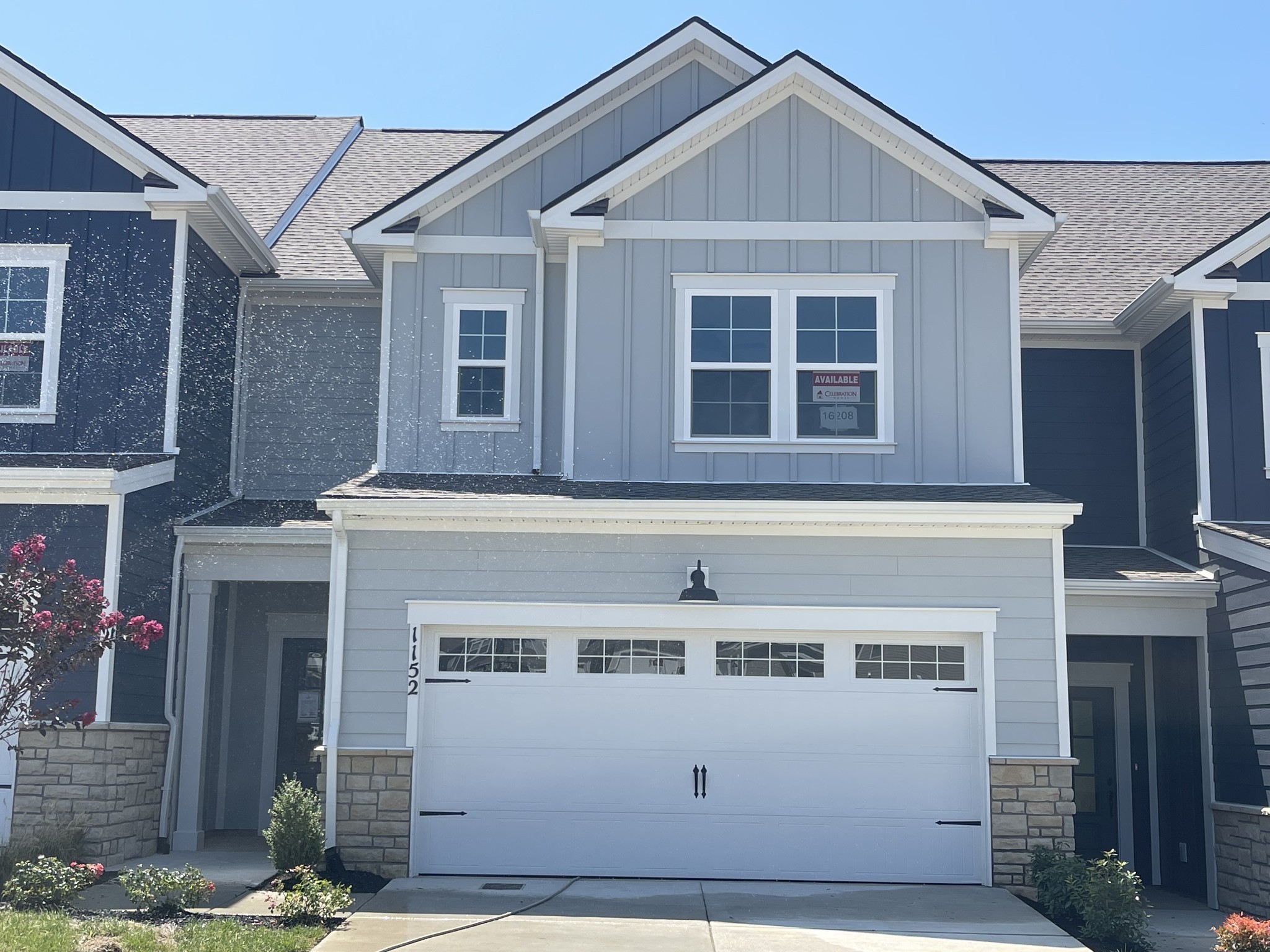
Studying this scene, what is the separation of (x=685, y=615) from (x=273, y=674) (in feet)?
20.3

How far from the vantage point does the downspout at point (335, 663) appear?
12203 millimetres

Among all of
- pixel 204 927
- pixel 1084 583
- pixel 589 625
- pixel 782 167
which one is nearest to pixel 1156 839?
pixel 1084 583

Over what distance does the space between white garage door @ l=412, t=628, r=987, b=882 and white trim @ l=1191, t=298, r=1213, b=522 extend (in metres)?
3.49

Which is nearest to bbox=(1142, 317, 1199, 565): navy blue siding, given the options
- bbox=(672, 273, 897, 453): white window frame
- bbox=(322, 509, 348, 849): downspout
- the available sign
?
bbox=(672, 273, 897, 453): white window frame

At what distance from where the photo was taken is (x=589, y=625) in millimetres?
12594

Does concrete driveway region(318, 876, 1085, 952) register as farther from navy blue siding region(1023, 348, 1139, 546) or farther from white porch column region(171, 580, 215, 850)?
navy blue siding region(1023, 348, 1139, 546)

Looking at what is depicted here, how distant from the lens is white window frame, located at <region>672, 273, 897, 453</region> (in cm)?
1349

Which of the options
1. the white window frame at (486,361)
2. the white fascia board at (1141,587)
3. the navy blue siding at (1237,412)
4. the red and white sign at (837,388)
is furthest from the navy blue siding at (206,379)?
the navy blue siding at (1237,412)

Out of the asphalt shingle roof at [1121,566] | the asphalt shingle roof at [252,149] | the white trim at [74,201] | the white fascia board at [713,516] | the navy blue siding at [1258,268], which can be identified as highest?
the asphalt shingle roof at [252,149]

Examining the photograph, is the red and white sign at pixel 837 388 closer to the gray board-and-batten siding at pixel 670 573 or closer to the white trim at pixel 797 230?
the white trim at pixel 797 230

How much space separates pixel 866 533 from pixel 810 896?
319cm

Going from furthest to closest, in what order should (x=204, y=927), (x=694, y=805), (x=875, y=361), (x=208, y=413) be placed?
1. (x=208, y=413)
2. (x=875, y=361)
3. (x=694, y=805)
4. (x=204, y=927)

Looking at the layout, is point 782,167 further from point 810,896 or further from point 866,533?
point 810,896

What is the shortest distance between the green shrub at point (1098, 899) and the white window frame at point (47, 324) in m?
10.4
